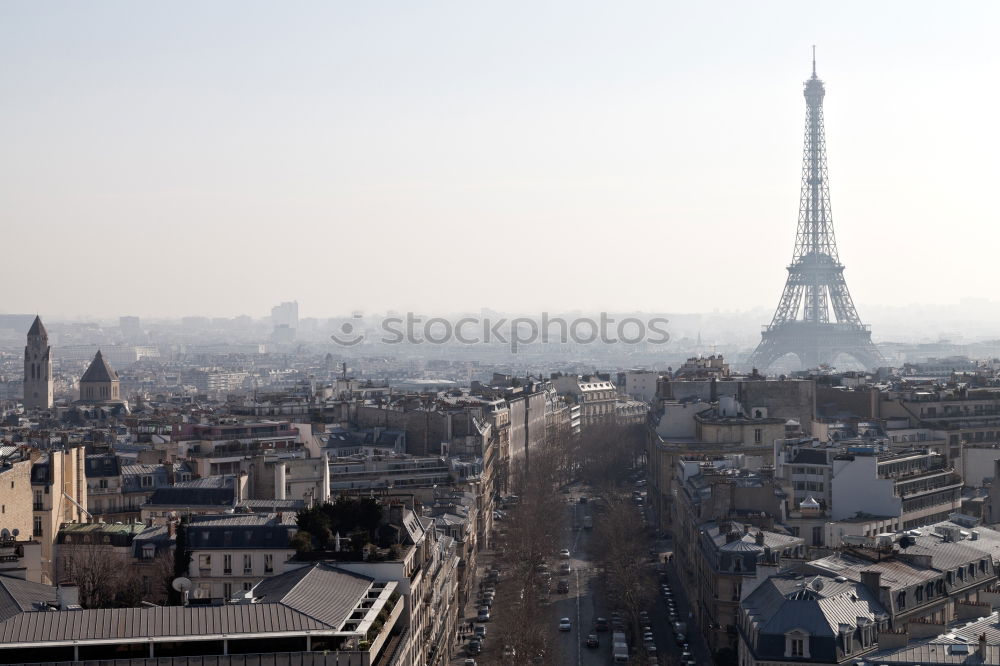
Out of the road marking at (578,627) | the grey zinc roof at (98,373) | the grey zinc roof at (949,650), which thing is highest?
the grey zinc roof at (98,373)

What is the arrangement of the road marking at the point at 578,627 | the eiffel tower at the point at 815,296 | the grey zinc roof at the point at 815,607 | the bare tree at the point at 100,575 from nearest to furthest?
the grey zinc roof at the point at 815,607 < the bare tree at the point at 100,575 < the road marking at the point at 578,627 < the eiffel tower at the point at 815,296

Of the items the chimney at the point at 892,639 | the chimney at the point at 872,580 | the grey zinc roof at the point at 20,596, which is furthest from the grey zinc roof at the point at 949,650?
the grey zinc roof at the point at 20,596

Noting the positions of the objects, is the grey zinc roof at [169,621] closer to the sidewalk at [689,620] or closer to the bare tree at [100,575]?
the bare tree at [100,575]

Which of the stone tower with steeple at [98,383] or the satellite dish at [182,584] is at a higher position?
the stone tower with steeple at [98,383]

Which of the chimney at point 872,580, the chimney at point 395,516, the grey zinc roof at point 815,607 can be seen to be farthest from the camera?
the chimney at point 395,516

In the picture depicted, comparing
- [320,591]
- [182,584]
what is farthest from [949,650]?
[182,584]

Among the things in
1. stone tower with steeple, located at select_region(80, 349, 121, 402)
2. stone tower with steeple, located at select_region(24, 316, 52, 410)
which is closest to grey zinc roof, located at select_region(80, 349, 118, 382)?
stone tower with steeple, located at select_region(80, 349, 121, 402)

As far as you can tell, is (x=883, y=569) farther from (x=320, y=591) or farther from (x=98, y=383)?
(x=98, y=383)
